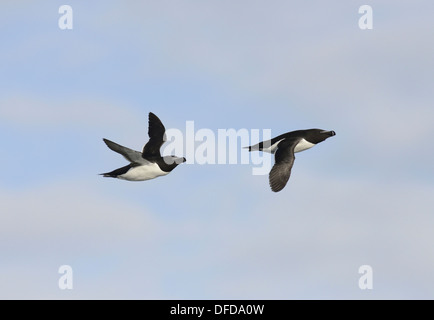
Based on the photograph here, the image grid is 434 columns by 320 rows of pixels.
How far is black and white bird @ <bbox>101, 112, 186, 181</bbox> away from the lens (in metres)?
28.5

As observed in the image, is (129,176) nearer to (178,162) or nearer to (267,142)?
(178,162)

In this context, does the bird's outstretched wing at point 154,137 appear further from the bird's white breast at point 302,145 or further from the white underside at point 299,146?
the bird's white breast at point 302,145

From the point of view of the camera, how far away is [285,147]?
29688 millimetres

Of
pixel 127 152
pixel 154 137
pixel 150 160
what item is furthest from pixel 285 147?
pixel 127 152

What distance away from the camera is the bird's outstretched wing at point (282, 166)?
1078 inches

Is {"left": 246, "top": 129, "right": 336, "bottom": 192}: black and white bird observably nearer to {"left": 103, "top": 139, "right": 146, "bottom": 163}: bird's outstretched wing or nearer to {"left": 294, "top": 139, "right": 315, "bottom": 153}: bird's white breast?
{"left": 294, "top": 139, "right": 315, "bottom": 153}: bird's white breast

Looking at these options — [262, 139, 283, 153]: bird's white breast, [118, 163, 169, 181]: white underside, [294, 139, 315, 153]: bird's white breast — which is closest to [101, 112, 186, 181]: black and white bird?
[118, 163, 169, 181]: white underside

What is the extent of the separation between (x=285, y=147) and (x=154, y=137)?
4.56m

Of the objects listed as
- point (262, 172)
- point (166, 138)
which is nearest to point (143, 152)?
point (166, 138)

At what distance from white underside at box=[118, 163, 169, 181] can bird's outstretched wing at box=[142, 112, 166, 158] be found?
1.33 ft

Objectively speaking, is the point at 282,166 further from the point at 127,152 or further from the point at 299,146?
the point at 127,152

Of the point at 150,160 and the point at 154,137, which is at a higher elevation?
the point at 154,137

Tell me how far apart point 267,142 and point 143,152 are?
198 inches
